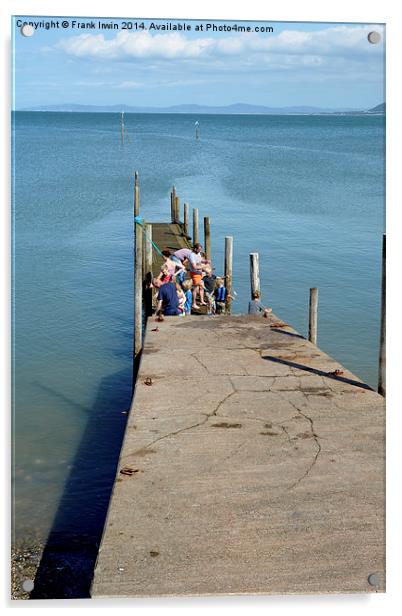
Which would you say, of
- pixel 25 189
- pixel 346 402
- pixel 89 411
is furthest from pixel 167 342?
pixel 25 189

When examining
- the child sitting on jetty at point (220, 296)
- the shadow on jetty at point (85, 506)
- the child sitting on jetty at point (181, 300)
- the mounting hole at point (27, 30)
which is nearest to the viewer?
the mounting hole at point (27, 30)

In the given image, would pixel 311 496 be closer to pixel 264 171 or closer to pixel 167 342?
pixel 167 342

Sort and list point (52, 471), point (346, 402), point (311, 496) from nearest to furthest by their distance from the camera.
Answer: point (311, 496) → point (346, 402) → point (52, 471)

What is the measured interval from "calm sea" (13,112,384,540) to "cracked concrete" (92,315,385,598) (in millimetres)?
2045

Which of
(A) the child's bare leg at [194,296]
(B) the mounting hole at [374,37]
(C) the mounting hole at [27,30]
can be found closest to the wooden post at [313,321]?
(A) the child's bare leg at [194,296]

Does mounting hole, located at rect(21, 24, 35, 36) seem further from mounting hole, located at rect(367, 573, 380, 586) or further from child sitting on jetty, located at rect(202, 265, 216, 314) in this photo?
child sitting on jetty, located at rect(202, 265, 216, 314)

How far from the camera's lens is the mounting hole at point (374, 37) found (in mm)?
7242

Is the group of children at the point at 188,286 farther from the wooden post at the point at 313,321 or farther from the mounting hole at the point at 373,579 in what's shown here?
the mounting hole at the point at 373,579

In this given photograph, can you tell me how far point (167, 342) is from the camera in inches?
521

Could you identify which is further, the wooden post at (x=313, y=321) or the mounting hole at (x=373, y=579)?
the wooden post at (x=313, y=321)

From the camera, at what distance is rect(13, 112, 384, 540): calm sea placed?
489 inches

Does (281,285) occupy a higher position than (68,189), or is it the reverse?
(68,189)

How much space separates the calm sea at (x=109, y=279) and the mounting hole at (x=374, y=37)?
22.0ft
